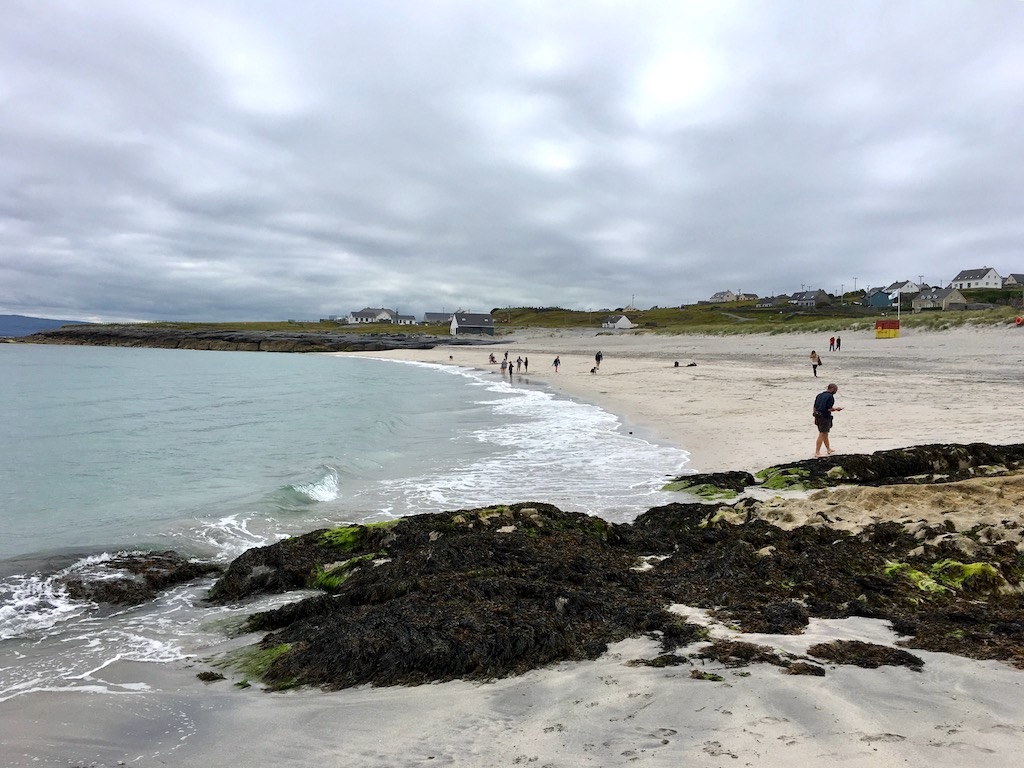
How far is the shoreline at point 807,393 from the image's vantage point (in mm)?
14148

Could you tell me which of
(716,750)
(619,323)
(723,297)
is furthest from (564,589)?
(723,297)

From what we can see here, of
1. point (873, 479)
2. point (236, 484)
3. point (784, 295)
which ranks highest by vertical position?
point (784, 295)

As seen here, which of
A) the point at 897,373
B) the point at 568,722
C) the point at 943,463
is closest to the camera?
the point at 568,722

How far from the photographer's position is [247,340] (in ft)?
392

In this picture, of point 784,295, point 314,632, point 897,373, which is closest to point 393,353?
point 897,373

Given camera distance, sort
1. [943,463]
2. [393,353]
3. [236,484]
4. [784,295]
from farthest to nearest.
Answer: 1. [784,295]
2. [393,353]
3. [236,484]
4. [943,463]

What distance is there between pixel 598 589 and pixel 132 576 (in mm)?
6373

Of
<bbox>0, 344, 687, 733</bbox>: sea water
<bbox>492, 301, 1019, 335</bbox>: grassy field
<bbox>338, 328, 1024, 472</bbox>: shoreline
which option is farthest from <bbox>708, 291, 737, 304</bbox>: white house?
<bbox>0, 344, 687, 733</bbox>: sea water

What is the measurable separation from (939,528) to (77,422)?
2920cm

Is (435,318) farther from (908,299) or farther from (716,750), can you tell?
Result: (716,750)

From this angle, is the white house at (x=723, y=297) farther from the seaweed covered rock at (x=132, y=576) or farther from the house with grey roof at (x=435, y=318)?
the seaweed covered rock at (x=132, y=576)

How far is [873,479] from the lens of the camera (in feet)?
33.5

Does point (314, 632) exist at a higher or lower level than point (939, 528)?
lower

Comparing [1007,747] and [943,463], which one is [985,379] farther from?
[1007,747]
